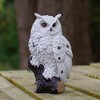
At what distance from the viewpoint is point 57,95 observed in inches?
84.0

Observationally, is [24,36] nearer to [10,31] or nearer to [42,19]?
[42,19]

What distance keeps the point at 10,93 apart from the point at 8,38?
6461mm

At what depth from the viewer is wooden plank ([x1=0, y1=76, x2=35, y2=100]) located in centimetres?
210

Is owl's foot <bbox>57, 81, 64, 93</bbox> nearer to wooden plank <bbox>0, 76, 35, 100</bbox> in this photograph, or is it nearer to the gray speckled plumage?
the gray speckled plumage

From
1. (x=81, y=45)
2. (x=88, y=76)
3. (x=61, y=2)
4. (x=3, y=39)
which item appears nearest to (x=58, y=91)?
(x=88, y=76)

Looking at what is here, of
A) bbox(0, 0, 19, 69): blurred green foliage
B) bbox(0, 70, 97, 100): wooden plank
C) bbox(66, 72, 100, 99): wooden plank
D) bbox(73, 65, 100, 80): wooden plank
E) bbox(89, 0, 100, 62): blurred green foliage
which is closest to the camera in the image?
bbox(0, 70, 97, 100): wooden plank

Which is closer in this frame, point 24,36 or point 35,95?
point 35,95

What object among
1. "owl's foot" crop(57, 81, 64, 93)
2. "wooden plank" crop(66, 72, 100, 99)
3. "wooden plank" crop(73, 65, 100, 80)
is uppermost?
"owl's foot" crop(57, 81, 64, 93)

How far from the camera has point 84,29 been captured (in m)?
4.44

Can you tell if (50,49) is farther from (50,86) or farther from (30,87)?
(30,87)

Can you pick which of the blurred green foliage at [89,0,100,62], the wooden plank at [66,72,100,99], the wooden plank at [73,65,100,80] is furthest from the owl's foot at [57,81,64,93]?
the blurred green foliage at [89,0,100,62]

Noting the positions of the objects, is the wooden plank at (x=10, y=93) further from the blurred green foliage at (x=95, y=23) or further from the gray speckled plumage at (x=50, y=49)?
the blurred green foliage at (x=95, y=23)

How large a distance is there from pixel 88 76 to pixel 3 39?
6.06 m

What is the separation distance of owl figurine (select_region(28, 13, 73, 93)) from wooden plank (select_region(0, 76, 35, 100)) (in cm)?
9
